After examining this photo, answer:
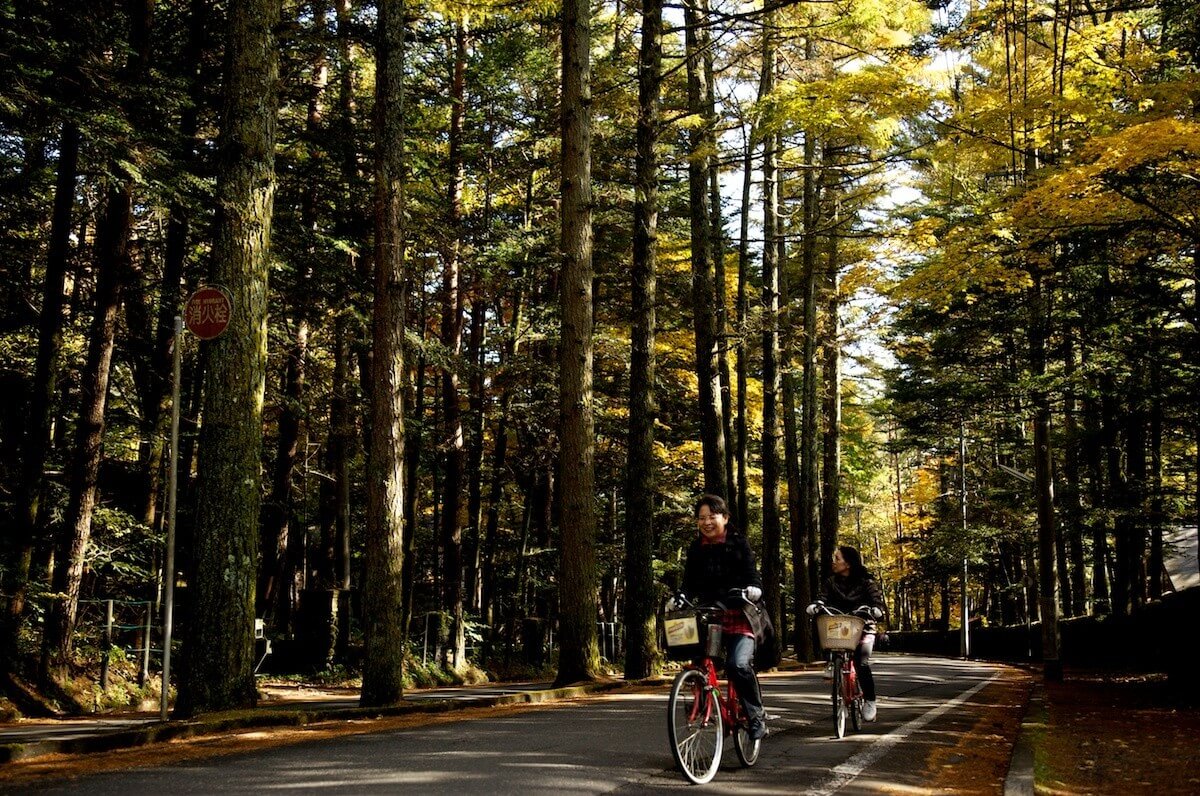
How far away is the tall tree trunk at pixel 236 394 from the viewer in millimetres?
9273

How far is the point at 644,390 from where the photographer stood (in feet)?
54.2

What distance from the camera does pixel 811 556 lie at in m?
28.8

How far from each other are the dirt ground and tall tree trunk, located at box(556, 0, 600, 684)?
6231mm

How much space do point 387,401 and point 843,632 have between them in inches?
235

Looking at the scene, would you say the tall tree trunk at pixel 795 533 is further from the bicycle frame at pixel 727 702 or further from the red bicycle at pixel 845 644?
the bicycle frame at pixel 727 702

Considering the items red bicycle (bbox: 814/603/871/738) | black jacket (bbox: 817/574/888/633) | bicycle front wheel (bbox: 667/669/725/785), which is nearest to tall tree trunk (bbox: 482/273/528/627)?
black jacket (bbox: 817/574/888/633)

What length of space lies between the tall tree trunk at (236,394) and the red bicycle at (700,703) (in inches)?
189

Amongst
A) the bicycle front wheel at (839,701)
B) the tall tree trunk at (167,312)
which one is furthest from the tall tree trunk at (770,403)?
the bicycle front wheel at (839,701)

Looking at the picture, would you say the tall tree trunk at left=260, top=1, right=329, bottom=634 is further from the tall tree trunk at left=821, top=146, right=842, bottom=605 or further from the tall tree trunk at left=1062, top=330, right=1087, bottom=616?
the tall tree trunk at left=1062, top=330, right=1087, bottom=616

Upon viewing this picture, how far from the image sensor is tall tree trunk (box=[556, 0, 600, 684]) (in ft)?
46.2

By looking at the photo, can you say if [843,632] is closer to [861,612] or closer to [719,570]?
[861,612]

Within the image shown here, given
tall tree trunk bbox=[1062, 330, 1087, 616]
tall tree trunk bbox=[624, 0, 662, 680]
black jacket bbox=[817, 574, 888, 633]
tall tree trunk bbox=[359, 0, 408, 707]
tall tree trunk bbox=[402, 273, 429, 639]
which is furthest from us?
tall tree trunk bbox=[402, 273, 429, 639]

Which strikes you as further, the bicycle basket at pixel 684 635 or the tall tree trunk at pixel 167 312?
the tall tree trunk at pixel 167 312

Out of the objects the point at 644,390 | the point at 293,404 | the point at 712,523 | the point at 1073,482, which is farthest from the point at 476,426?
the point at 712,523
